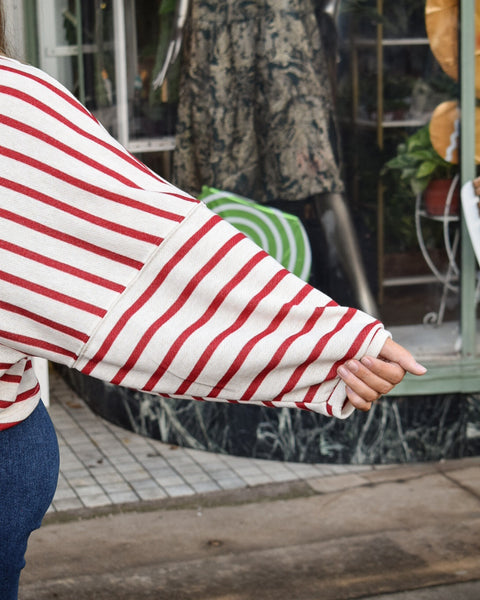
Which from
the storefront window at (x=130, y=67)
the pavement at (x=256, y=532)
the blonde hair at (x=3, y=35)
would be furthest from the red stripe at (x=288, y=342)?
the storefront window at (x=130, y=67)

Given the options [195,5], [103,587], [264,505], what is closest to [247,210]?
[195,5]

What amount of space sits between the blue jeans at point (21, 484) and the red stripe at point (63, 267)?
1.07 feet

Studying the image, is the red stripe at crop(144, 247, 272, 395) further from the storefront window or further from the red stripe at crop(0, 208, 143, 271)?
the storefront window

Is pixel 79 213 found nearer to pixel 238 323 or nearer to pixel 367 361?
pixel 238 323

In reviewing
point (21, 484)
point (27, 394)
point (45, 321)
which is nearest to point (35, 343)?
point (45, 321)

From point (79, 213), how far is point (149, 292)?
18 centimetres

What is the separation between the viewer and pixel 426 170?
200 inches

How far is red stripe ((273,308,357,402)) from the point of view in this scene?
5.62ft

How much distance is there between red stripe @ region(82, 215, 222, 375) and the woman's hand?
1.15ft

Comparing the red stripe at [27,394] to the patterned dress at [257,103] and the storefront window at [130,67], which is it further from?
the storefront window at [130,67]

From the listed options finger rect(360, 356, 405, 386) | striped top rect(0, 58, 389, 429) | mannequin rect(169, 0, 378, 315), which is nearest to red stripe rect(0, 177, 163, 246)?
striped top rect(0, 58, 389, 429)

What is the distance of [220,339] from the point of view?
66.5 inches

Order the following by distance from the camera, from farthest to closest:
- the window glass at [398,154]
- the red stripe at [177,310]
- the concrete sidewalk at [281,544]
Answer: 1. the window glass at [398,154]
2. the concrete sidewalk at [281,544]
3. the red stripe at [177,310]

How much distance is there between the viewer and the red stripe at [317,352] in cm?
171
